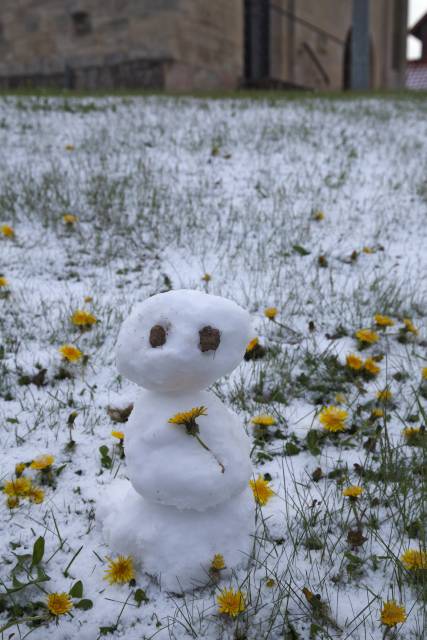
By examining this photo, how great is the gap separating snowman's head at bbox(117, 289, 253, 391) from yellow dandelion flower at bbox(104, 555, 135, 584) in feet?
1.63

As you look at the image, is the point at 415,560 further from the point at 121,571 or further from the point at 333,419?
the point at 121,571

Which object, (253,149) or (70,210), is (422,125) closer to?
(253,149)

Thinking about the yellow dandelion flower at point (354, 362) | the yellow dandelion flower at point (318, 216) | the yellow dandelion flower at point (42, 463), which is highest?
the yellow dandelion flower at point (318, 216)

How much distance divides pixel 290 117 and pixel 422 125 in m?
2.12

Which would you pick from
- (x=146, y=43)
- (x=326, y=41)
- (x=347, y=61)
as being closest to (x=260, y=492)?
(x=146, y=43)

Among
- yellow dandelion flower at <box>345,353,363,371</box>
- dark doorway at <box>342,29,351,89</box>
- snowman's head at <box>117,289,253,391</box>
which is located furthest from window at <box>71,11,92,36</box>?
snowman's head at <box>117,289,253,391</box>

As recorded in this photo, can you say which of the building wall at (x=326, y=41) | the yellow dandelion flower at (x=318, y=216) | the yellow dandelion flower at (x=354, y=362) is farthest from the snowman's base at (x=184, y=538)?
the building wall at (x=326, y=41)

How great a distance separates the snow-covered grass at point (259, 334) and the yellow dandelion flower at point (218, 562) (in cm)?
8

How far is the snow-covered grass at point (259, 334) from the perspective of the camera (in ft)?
4.90

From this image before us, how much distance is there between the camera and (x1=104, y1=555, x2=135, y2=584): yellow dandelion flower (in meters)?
1.47

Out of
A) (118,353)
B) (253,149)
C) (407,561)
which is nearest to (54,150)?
(253,149)

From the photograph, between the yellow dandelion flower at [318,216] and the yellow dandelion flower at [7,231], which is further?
the yellow dandelion flower at [318,216]

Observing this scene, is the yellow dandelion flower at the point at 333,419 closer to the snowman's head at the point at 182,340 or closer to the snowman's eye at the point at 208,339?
the snowman's head at the point at 182,340

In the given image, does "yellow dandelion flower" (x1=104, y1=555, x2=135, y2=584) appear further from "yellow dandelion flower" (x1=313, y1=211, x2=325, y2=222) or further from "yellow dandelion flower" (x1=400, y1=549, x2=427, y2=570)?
"yellow dandelion flower" (x1=313, y1=211, x2=325, y2=222)
